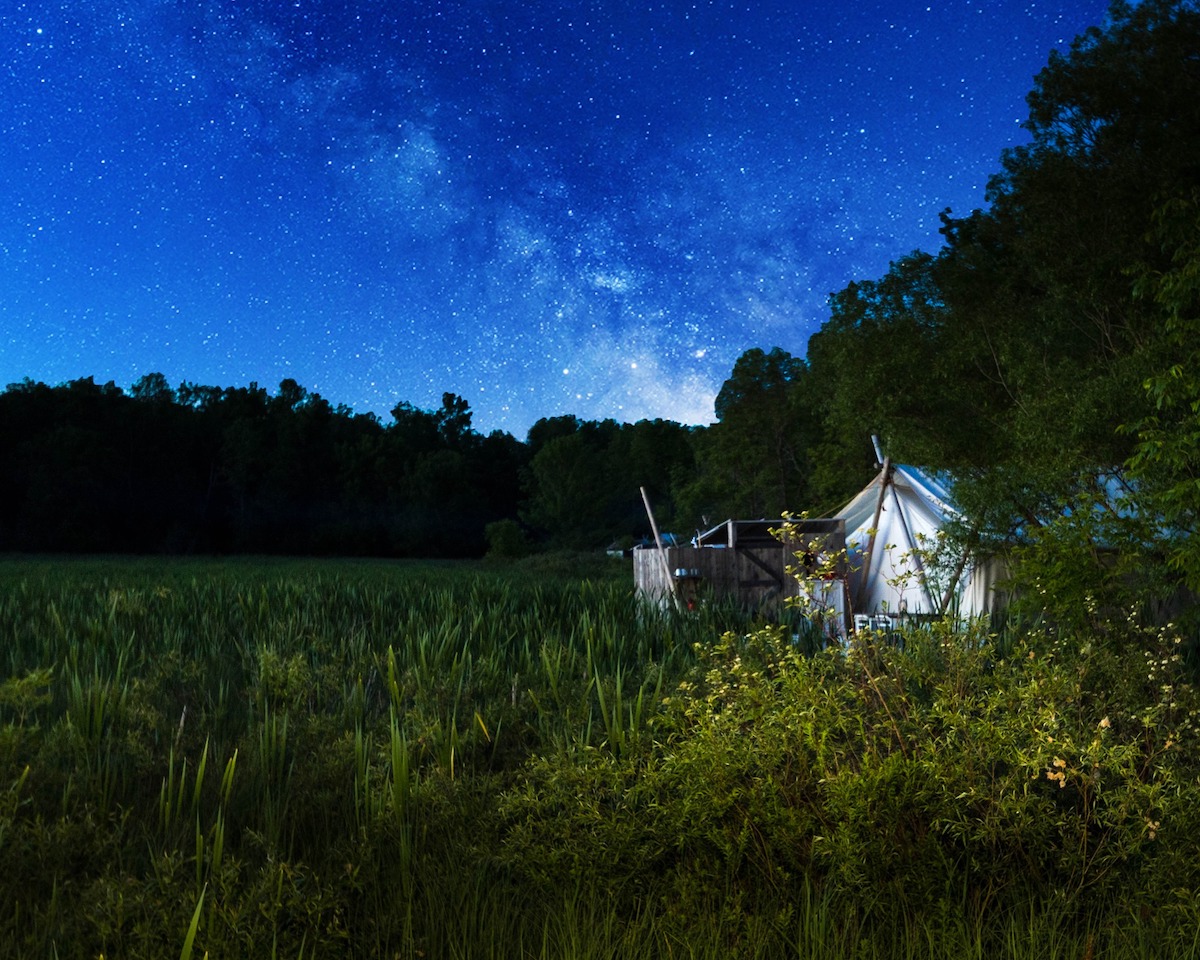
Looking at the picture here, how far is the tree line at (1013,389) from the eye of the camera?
34.0 ft

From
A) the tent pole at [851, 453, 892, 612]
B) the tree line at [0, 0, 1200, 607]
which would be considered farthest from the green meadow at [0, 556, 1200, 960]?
the tent pole at [851, 453, 892, 612]

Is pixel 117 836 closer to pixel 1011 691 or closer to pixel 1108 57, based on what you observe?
pixel 1011 691

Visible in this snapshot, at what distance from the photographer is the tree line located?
1035cm

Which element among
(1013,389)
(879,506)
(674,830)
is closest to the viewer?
(674,830)

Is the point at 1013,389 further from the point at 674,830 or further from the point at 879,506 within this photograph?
the point at 674,830

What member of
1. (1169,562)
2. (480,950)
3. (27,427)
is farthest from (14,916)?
(27,427)

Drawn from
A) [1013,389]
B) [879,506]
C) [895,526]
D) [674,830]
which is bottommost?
[674,830]

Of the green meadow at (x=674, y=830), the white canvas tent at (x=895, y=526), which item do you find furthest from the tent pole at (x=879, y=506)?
the green meadow at (x=674, y=830)

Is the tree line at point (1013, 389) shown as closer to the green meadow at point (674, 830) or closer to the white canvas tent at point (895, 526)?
the white canvas tent at point (895, 526)

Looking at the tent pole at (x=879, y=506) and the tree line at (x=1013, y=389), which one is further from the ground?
the tree line at (x=1013, y=389)

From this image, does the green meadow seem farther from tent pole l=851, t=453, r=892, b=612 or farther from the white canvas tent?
tent pole l=851, t=453, r=892, b=612

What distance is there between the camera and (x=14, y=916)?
10.2ft

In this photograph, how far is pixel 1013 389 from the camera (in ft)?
59.3

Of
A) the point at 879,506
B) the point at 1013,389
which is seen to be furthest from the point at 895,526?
the point at 1013,389
